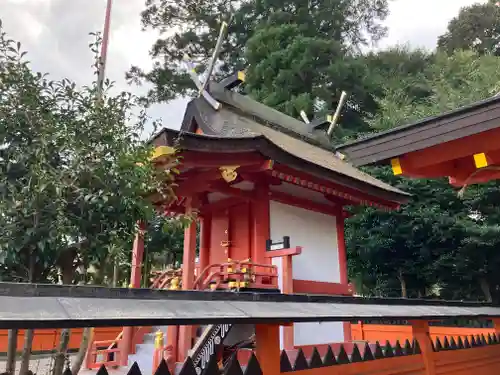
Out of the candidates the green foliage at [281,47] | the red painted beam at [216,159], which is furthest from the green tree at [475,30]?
the red painted beam at [216,159]

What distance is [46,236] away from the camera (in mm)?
2854

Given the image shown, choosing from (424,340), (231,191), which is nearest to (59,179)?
(424,340)

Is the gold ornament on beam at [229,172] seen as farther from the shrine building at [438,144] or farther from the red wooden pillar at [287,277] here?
the shrine building at [438,144]

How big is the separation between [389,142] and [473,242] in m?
8.96

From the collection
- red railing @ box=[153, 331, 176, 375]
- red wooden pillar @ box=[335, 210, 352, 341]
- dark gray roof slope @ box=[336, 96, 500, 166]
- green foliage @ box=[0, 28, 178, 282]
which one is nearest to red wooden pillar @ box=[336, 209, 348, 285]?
red wooden pillar @ box=[335, 210, 352, 341]

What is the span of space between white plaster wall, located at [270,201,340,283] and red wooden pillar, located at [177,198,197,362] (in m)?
1.50

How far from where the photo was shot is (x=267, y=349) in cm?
263

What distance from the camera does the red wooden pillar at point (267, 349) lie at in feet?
8.59

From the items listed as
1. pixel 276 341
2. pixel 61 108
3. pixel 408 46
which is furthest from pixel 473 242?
pixel 408 46

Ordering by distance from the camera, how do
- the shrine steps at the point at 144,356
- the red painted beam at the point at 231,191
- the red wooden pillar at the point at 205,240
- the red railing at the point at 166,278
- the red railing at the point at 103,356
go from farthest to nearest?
the red wooden pillar at the point at 205,240 → the red railing at the point at 166,278 → the red painted beam at the point at 231,191 → the shrine steps at the point at 144,356 → the red railing at the point at 103,356

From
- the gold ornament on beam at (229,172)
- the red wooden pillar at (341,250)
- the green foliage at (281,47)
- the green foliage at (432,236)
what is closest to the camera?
the gold ornament on beam at (229,172)

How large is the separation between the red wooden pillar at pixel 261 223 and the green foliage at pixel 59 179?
375 cm

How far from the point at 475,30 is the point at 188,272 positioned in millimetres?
27860

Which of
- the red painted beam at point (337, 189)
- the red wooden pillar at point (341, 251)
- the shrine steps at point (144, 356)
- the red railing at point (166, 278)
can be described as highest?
the red painted beam at point (337, 189)
